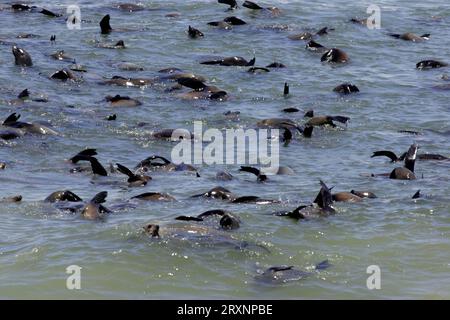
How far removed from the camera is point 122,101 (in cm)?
1700

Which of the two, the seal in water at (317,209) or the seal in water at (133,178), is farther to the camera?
the seal in water at (133,178)

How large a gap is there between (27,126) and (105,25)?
6489 mm

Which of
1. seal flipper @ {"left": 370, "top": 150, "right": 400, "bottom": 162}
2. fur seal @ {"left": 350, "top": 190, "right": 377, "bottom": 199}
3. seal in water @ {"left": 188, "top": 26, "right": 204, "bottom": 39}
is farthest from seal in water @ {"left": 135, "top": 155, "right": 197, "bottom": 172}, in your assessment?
seal in water @ {"left": 188, "top": 26, "right": 204, "bottom": 39}

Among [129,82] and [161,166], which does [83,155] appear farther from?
[129,82]

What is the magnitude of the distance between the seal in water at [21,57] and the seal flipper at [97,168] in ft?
18.9

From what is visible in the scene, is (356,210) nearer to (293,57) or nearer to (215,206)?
(215,206)

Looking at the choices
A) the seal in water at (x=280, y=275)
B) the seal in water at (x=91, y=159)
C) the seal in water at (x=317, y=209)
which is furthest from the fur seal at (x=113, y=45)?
the seal in water at (x=280, y=275)

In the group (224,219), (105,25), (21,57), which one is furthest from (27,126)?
(105,25)

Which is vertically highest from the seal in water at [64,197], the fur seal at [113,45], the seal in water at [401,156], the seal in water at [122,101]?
the seal in water at [64,197]

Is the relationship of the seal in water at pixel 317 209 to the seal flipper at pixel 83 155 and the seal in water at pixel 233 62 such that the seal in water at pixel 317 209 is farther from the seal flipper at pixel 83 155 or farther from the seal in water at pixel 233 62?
the seal in water at pixel 233 62

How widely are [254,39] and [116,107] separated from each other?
5.29m

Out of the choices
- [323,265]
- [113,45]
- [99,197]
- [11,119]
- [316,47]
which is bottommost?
[113,45]

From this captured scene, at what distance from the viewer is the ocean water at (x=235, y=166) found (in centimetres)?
1088

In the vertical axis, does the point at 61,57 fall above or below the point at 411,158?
below
